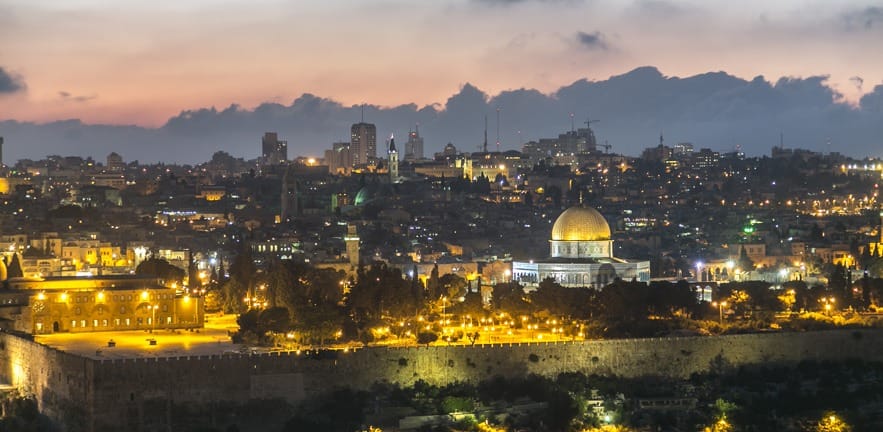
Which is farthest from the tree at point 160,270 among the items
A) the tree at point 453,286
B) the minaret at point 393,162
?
the minaret at point 393,162

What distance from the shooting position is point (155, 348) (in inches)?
2128

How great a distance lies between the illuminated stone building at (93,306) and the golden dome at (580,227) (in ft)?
59.3

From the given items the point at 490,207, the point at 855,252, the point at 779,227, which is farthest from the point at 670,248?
the point at 490,207

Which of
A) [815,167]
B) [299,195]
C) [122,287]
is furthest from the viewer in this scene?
[815,167]

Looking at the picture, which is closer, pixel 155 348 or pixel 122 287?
pixel 155 348

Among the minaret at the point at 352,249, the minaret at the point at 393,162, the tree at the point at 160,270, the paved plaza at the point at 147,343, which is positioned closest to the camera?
the paved plaza at the point at 147,343

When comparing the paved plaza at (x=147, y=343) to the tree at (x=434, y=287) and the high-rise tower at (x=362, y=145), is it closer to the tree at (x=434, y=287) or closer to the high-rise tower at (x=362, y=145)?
the tree at (x=434, y=287)

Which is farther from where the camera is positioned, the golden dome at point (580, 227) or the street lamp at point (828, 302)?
the golden dome at point (580, 227)

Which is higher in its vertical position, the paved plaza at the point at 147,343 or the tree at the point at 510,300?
the tree at the point at 510,300

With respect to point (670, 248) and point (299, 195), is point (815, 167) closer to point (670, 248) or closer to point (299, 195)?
point (299, 195)

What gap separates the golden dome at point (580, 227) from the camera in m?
77.2

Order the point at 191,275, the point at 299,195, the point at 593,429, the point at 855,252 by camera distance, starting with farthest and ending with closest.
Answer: the point at 299,195, the point at 855,252, the point at 191,275, the point at 593,429

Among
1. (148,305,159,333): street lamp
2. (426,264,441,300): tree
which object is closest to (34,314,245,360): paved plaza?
(148,305,159,333): street lamp

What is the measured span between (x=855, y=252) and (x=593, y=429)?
39.4 m
